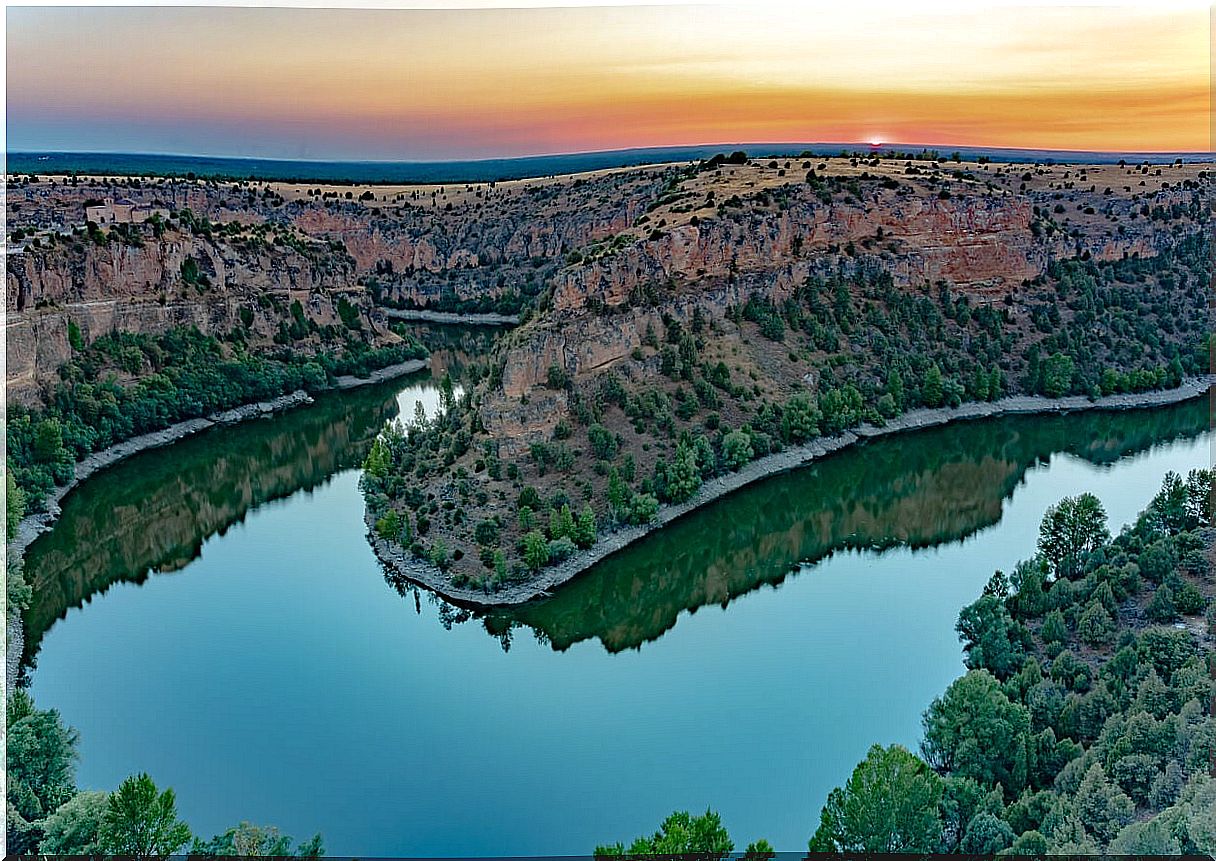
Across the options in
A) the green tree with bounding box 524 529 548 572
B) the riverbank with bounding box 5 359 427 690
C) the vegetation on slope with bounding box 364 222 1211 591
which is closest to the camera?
the riverbank with bounding box 5 359 427 690

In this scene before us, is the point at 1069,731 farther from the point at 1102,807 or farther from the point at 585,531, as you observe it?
the point at 585,531

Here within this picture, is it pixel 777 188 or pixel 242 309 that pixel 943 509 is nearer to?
pixel 777 188

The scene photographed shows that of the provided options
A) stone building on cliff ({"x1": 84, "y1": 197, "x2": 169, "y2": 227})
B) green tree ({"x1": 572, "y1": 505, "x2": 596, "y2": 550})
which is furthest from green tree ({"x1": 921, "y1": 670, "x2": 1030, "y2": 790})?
stone building on cliff ({"x1": 84, "y1": 197, "x2": 169, "y2": 227})

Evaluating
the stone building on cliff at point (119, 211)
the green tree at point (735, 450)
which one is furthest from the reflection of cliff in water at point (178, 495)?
the stone building on cliff at point (119, 211)

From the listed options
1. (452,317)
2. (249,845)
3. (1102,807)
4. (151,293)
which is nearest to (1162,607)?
(1102,807)

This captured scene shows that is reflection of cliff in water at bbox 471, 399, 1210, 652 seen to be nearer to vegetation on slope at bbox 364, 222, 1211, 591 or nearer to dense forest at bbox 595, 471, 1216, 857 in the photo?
vegetation on slope at bbox 364, 222, 1211, 591

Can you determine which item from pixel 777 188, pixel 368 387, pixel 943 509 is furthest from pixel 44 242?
pixel 943 509
